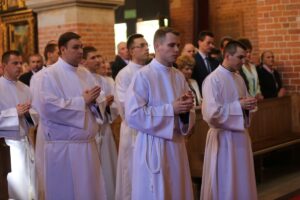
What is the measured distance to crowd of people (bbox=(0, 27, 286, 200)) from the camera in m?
4.70

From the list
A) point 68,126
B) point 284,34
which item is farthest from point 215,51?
point 68,126

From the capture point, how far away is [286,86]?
9039mm

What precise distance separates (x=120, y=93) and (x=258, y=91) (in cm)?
293

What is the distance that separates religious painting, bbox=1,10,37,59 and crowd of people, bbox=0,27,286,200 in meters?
5.89

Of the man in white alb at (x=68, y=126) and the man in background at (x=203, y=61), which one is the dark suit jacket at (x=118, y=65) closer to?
the man in background at (x=203, y=61)

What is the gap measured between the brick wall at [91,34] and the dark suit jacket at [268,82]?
2684 millimetres

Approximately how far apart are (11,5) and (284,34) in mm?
7495

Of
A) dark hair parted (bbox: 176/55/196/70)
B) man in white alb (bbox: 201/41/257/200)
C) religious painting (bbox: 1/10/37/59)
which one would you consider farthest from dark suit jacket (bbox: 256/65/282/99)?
religious painting (bbox: 1/10/37/59)

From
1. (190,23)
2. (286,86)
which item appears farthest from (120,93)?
(190,23)

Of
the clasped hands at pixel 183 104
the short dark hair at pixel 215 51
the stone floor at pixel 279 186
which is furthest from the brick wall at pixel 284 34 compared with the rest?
the clasped hands at pixel 183 104

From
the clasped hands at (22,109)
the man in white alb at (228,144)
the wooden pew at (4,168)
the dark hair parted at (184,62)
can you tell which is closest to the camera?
the wooden pew at (4,168)

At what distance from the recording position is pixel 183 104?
453cm

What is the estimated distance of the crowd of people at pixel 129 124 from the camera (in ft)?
15.4

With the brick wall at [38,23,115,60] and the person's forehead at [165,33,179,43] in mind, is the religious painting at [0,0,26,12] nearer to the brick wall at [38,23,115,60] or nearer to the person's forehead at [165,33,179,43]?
the brick wall at [38,23,115,60]
